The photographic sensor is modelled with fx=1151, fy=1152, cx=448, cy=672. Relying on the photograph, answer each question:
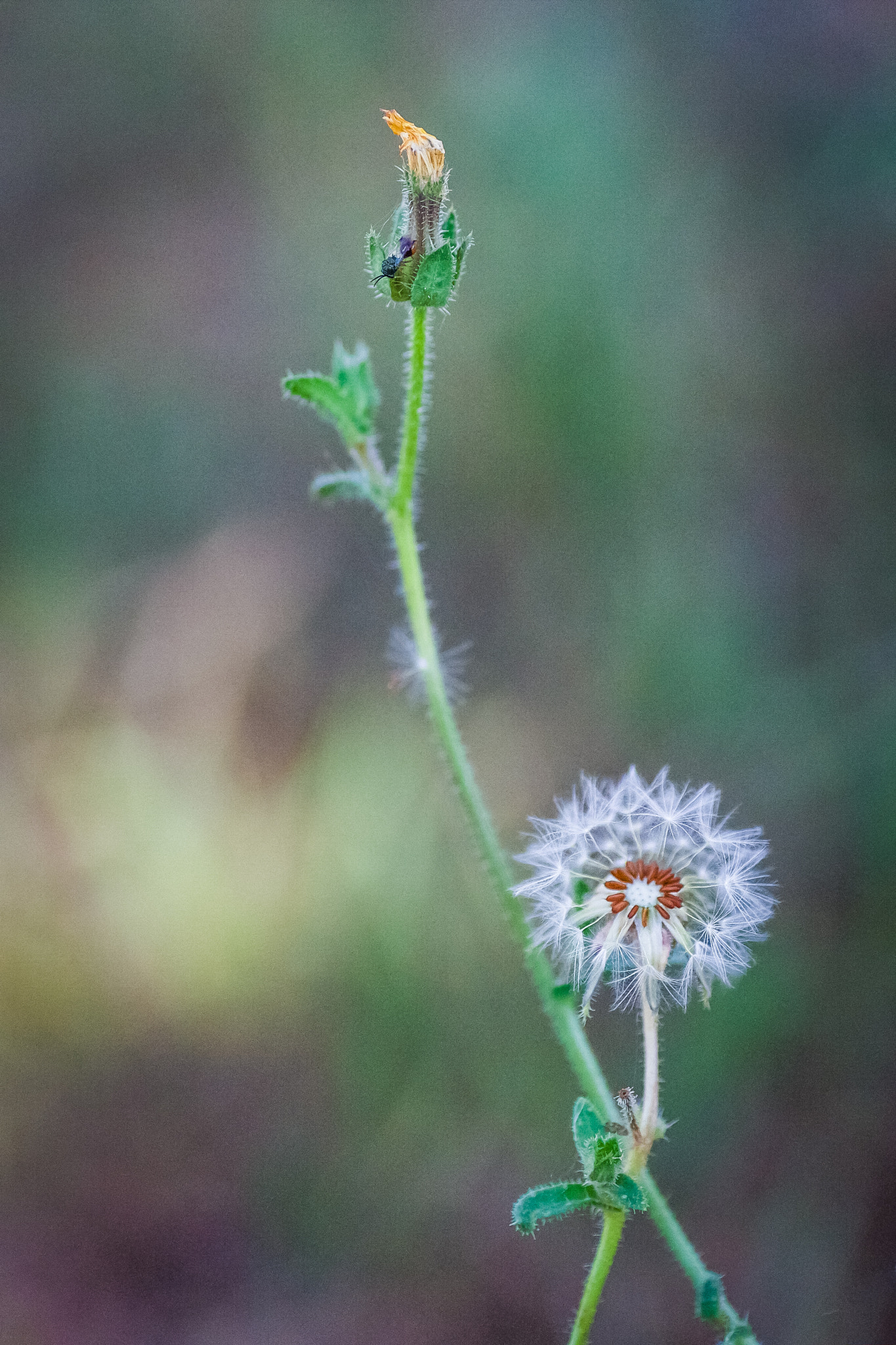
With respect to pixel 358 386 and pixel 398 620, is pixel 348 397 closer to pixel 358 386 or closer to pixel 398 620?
pixel 358 386

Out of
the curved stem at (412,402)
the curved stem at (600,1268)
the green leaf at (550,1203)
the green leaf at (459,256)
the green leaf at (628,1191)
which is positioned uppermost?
the curved stem at (412,402)

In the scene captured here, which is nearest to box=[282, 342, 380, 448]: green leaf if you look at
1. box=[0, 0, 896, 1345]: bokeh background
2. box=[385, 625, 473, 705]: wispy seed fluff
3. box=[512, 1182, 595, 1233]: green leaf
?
box=[385, 625, 473, 705]: wispy seed fluff

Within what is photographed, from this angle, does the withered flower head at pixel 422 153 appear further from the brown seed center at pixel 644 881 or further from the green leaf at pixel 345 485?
the brown seed center at pixel 644 881

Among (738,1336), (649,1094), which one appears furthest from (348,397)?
(738,1336)

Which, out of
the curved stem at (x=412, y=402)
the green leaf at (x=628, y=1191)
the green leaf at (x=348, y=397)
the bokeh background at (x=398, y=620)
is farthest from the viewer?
the bokeh background at (x=398, y=620)

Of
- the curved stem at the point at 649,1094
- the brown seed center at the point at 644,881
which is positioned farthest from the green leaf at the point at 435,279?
the curved stem at the point at 649,1094

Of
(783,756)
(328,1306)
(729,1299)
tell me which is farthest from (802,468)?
(328,1306)
